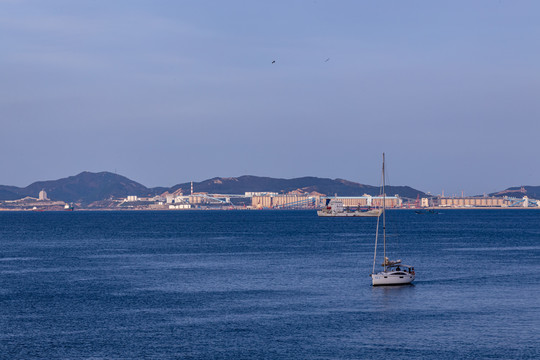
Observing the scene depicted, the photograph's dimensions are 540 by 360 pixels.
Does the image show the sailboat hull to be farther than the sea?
Yes

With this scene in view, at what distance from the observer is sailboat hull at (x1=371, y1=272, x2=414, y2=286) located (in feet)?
247

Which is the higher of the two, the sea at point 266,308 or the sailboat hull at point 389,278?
the sailboat hull at point 389,278

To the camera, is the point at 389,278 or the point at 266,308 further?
the point at 389,278

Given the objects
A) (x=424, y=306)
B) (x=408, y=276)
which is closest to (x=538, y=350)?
(x=424, y=306)

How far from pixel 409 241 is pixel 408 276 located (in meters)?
77.1

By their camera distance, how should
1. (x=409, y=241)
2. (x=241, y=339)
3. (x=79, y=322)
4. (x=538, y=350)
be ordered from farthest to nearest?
1. (x=409, y=241)
2. (x=79, y=322)
3. (x=241, y=339)
4. (x=538, y=350)

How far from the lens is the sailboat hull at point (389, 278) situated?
7531cm

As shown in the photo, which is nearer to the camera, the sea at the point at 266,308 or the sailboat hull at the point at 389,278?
the sea at the point at 266,308

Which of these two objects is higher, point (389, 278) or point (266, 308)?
point (389, 278)

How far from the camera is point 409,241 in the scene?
152875 mm

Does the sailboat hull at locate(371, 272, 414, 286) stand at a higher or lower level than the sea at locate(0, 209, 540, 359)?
higher

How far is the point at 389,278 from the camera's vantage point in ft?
249

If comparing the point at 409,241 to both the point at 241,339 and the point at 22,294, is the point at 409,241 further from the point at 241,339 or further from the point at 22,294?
the point at 241,339

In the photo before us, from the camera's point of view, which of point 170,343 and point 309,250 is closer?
point 170,343
